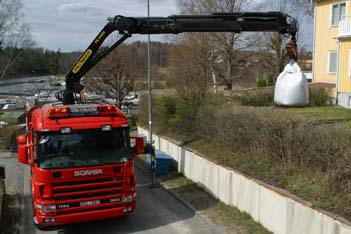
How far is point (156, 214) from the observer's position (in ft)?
34.4

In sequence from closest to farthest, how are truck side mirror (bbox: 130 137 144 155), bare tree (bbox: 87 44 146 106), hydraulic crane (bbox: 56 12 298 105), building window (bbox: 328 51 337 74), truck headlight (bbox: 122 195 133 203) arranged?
truck headlight (bbox: 122 195 133 203)
truck side mirror (bbox: 130 137 144 155)
hydraulic crane (bbox: 56 12 298 105)
building window (bbox: 328 51 337 74)
bare tree (bbox: 87 44 146 106)

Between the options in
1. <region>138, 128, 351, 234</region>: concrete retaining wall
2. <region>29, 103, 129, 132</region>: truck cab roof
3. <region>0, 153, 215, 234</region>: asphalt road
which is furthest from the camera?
<region>0, 153, 215, 234</region>: asphalt road

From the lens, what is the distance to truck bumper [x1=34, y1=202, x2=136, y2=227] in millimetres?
8398

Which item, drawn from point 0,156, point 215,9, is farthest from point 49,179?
point 215,9

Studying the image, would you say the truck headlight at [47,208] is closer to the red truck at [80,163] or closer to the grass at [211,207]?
the red truck at [80,163]

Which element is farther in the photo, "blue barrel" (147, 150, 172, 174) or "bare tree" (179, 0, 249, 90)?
"bare tree" (179, 0, 249, 90)


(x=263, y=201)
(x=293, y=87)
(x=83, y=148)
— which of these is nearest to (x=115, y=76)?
(x=293, y=87)

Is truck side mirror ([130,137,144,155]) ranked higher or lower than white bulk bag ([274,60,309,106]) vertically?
lower

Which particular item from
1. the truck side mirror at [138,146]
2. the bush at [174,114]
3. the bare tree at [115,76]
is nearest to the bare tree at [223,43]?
the bare tree at [115,76]

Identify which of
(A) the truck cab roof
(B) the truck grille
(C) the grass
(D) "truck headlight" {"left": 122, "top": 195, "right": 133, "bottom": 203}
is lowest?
(C) the grass

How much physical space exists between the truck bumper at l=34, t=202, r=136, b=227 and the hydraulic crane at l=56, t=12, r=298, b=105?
3.92m

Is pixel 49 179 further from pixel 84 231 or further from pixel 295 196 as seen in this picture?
pixel 295 196

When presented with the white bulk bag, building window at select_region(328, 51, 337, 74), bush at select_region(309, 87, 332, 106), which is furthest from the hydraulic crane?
building window at select_region(328, 51, 337, 74)

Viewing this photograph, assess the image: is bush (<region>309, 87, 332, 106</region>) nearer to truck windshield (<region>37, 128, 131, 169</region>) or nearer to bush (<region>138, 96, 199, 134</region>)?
bush (<region>138, 96, 199, 134</region>)
